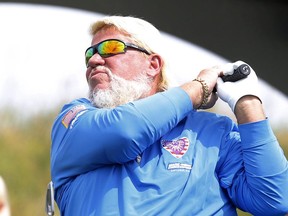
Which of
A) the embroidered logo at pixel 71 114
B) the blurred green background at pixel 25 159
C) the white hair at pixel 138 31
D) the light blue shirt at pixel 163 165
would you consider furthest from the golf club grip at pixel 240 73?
the blurred green background at pixel 25 159

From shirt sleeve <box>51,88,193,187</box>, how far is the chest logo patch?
0.07 m

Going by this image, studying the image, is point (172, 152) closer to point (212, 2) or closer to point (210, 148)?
point (210, 148)

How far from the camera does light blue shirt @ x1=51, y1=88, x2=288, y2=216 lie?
2385mm

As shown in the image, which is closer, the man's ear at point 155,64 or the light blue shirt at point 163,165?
the light blue shirt at point 163,165

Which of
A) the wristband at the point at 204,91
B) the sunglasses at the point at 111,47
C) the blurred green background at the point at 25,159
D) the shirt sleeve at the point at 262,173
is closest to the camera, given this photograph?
the shirt sleeve at the point at 262,173

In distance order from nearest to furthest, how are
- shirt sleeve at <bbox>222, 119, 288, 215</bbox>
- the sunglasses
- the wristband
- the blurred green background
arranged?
shirt sleeve at <bbox>222, 119, 288, 215</bbox> → the wristband → the sunglasses → the blurred green background

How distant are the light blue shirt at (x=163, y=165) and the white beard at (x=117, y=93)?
0.37ft

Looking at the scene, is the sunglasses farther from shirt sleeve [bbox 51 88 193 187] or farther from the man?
shirt sleeve [bbox 51 88 193 187]

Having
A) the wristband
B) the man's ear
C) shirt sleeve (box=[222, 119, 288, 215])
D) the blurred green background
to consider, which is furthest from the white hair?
the blurred green background

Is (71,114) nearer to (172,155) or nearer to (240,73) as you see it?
(172,155)

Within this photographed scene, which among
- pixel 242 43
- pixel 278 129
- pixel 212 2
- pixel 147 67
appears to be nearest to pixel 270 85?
pixel 242 43

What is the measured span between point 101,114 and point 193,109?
1.04 ft

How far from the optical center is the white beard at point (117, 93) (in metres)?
2.63

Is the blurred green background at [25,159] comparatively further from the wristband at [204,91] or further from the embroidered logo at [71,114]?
the wristband at [204,91]
